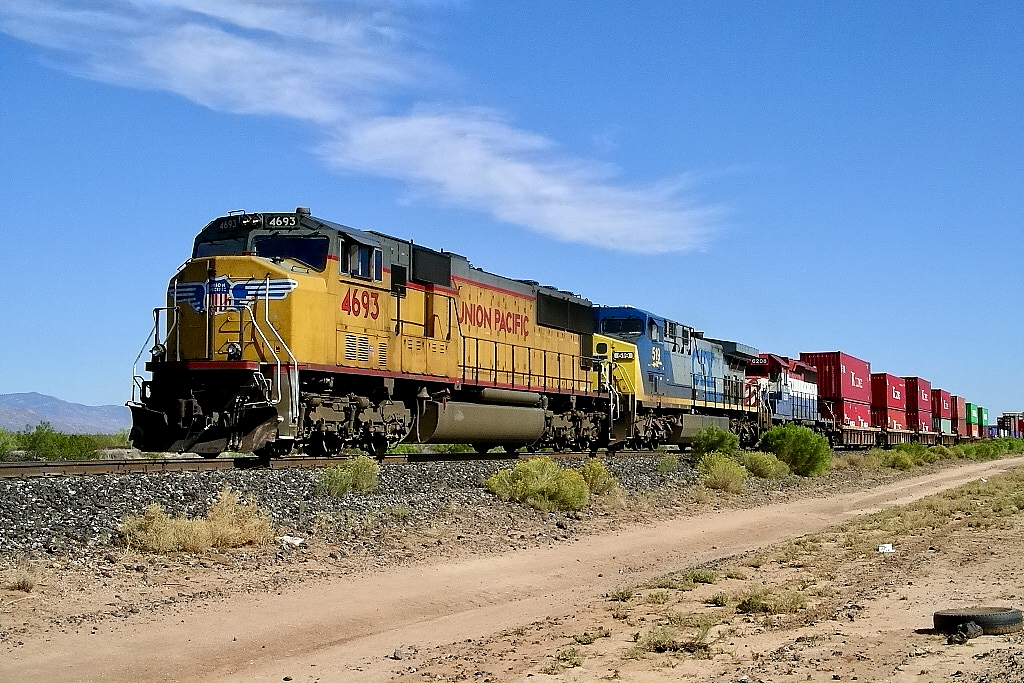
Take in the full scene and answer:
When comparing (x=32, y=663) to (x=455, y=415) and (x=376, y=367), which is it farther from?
(x=455, y=415)

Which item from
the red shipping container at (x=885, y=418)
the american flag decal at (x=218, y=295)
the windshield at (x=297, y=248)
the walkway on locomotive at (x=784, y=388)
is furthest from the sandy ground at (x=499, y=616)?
the red shipping container at (x=885, y=418)

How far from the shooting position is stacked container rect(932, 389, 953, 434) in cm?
5853

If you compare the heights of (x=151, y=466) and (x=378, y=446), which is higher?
(x=378, y=446)

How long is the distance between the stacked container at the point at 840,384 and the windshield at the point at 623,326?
19708 millimetres

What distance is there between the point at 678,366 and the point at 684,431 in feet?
6.29

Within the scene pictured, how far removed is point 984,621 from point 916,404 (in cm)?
5140

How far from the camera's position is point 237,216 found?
15.5 meters

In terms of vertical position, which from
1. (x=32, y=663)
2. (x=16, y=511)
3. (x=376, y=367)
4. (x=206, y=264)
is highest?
(x=206, y=264)

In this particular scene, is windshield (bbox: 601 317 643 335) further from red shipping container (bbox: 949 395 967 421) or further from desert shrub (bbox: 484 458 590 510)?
red shipping container (bbox: 949 395 967 421)

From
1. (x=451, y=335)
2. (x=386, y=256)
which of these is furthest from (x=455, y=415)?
(x=386, y=256)

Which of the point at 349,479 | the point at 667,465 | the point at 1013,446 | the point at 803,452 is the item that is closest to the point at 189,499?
the point at 349,479

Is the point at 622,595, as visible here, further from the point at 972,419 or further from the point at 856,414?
the point at 972,419

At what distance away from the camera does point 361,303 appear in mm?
16031

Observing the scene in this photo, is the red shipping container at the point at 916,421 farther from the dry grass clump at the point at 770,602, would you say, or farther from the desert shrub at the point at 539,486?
the dry grass clump at the point at 770,602
